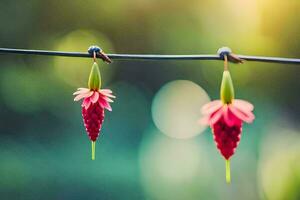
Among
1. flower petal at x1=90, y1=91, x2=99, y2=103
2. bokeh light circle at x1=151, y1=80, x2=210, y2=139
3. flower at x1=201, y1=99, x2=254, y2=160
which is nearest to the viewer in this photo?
flower at x1=201, y1=99, x2=254, y2=160

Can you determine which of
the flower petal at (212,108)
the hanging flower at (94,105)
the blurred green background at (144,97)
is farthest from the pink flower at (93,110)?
the blurred green background at (144,97)

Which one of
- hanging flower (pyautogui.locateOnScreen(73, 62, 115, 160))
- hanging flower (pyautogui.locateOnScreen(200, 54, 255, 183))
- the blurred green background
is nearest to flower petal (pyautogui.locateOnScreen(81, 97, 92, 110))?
hanging flower (pyautogui.locateOnScreen(73, 62, 115, 160))

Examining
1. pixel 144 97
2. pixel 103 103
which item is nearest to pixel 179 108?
pixel 144 97

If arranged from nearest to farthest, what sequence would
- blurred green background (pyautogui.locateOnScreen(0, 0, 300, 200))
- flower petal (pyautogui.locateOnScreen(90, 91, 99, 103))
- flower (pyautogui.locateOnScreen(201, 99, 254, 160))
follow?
flower (pyautogui.locateOnScreen(201, 99, 254, 160)) < flower petal (pyautogui.locateOnScreen(90, 91, 99, 103)) < blurred green background (pyautogui.locateOnScreen(0, 0, 300, 200))

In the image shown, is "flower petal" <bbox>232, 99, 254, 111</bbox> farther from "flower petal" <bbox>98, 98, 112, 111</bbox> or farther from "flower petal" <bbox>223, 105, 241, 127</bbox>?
"flower petal" <bbox>98, 98, 112, 111</bbox>

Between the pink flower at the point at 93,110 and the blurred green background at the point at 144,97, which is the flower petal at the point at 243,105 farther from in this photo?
the blurred green background at the point at 144,97

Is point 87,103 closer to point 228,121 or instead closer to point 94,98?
point 94,98
